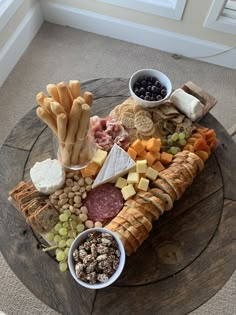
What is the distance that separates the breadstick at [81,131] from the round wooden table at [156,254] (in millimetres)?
128

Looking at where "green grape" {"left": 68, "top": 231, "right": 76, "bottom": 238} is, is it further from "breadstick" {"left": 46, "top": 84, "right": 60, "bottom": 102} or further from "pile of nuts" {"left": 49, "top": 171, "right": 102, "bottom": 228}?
"breadstick" {"left": 46, "top": 84, "right": 60, "bottom": 102}

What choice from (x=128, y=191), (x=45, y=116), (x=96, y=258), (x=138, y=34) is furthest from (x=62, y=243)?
(x=138, y=34)

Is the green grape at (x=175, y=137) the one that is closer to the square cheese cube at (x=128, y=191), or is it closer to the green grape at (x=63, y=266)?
the square cheese cube at (x=128, y=191)

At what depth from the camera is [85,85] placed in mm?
1173

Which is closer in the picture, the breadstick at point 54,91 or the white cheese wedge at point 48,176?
the breadstick at point 54,91

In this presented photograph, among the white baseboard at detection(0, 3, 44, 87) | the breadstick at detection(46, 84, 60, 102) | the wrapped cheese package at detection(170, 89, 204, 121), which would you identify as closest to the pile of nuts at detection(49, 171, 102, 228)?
the breadstick at detection(46, 84, 60, 102)

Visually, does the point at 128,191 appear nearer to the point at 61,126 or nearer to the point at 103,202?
the point at 103,202

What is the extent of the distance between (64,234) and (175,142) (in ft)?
1.45

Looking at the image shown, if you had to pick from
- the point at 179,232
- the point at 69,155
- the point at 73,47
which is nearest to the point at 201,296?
the point at 179,232

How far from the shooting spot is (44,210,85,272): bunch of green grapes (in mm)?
873

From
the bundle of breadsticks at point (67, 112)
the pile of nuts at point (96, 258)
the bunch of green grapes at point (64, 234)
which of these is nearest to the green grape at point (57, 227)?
the bunch of green grapes at point (64, 234)

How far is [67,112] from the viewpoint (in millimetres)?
835

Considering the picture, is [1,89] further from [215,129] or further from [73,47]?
[215,129]

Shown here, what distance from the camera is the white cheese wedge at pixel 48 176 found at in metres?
0.93
